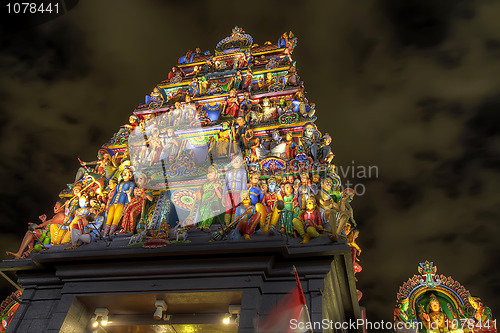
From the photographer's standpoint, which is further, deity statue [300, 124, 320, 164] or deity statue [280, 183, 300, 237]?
deity statue [300, 124, 320, 164]

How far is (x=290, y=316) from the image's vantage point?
1109cm

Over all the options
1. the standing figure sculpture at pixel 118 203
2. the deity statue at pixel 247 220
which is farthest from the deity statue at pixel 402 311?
the standing figure sculpture at pixel 118 203

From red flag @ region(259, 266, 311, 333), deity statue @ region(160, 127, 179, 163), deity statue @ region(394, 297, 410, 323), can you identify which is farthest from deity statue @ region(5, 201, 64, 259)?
deity statue @ region(394, 297, 410, 323)

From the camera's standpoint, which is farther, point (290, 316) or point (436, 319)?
point (436, 319)

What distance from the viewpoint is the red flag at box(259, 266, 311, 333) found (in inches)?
421

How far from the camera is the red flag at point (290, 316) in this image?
10.7 metres

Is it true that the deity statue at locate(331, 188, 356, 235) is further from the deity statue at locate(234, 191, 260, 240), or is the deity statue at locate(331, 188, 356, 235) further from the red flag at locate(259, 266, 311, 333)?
the deity statue at locate(234, 191, 260, 240)

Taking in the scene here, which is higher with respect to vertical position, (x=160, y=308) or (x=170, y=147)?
(x=170, y=147)

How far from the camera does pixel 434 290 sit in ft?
54.2

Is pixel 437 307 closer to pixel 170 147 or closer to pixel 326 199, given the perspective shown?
pixel 326 199

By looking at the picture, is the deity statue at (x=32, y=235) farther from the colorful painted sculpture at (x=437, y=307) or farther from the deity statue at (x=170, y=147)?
the colorful painted sculpture at (x=437, y=307)

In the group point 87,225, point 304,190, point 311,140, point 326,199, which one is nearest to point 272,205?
point 304,190

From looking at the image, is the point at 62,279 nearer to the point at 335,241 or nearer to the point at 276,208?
the point at 276,208

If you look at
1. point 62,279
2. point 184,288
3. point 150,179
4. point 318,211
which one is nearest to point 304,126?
point 318,211
